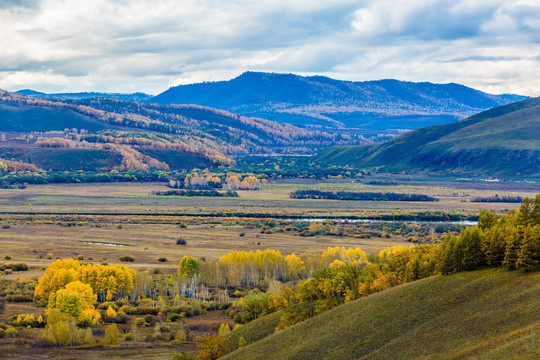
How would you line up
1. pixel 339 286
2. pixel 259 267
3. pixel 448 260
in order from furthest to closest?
pixel 259 267, pixel 339 286, pixel 448 260

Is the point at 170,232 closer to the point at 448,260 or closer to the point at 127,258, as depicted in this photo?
the point at 127,258

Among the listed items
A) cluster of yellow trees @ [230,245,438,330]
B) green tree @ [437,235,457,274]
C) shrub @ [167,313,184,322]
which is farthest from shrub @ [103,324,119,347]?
green tree @ [437,235,457,274]

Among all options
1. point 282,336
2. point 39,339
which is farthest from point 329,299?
point 39,339

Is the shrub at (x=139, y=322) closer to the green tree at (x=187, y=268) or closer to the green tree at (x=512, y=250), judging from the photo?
the green tree at (x=187, y=268)

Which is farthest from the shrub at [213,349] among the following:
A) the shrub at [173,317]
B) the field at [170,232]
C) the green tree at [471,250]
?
the green tree at [471,250]

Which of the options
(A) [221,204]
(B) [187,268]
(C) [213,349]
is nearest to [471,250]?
(C) [213,349]

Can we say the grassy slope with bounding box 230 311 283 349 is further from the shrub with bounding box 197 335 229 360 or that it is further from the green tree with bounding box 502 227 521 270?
the green tree with bounding box 502 227 521 270

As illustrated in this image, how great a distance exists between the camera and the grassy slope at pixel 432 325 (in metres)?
31.0

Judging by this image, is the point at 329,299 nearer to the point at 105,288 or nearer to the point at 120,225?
the point at 105,288

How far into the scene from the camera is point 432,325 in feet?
120

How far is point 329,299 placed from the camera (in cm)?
5244

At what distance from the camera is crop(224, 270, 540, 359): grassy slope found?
1222 inches

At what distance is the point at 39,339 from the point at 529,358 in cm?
4064

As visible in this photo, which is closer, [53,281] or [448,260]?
[448,260]
